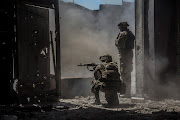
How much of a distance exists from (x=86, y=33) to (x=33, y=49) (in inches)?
348

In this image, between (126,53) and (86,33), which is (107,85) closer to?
(126,53)

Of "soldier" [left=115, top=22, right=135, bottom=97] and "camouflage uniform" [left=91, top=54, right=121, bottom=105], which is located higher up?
"soldier" [left=115, top=22, right=135, bottom=97]

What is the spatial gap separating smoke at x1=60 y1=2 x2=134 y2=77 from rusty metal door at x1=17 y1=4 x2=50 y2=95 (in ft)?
20.4

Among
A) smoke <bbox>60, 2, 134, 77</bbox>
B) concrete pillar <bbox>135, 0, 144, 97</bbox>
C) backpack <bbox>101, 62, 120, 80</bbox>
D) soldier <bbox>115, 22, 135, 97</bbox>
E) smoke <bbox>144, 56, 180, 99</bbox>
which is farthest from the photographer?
smoke <bbox>60, 2, 134, 77</bbox>

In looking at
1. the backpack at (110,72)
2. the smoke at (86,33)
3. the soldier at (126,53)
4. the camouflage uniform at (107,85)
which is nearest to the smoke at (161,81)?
the soldier at (126,53)

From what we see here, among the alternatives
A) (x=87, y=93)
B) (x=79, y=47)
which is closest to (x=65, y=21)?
(x=79, y=47)

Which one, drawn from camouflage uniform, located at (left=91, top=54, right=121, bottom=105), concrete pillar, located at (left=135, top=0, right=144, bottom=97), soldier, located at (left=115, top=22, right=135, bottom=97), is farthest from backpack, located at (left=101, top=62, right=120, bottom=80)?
soldier, located at (left=115, top=22, right=135, bottom=97)

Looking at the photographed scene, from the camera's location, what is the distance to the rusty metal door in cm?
729

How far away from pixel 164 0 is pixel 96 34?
9634mm

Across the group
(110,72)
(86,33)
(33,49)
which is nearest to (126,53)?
(110,72)

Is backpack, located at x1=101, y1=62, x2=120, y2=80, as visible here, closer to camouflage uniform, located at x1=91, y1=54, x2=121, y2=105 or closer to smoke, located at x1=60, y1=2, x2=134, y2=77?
camouflage uniform, located at x1=91, y1=54, x2=121, y2=105

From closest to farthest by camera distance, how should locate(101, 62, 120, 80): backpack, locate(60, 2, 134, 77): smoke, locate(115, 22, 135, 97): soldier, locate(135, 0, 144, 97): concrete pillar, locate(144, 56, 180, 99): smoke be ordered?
locate(101, 62, 120, 80): backpack < locate(144, 56, 180, 99): smoke < locate(135, 0, 144, 97): concrete pillar < locate(115, 22, 135, 97): soldier < locate(60, 2, 134, 77): smoke

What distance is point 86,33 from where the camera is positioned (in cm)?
1609

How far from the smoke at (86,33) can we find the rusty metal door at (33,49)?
6207 mm
